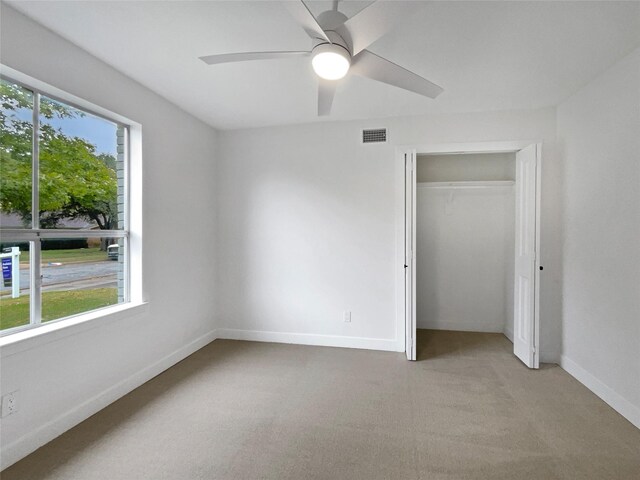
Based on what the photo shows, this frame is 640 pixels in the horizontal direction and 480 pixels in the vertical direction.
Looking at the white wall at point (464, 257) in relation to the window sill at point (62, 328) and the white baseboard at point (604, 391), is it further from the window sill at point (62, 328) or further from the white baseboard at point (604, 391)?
the window sill at point (62, 328)

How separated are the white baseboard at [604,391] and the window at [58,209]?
3891mm

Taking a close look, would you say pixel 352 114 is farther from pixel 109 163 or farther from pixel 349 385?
pixel 349 385

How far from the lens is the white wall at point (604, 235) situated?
2.16 meters

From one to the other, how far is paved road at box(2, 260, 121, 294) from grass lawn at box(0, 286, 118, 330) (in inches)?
1.7

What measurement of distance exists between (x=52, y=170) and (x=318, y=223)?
7.73 ft

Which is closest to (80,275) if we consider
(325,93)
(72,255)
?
(72,255)

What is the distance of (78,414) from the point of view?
2127mm

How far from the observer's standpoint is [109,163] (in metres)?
2.56

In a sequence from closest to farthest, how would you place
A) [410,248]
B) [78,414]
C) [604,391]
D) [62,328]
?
[62,328] → [78,414] → [604,391] → [410,248]

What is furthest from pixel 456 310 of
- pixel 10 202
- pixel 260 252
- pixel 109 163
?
pixel 10 202

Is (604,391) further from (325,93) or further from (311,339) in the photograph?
(325,93)

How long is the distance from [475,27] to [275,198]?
97.6 inches

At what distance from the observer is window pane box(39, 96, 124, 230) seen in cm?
206

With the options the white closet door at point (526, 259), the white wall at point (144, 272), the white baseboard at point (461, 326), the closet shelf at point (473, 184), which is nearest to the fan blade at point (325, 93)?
the white wall at point (144, 272)
